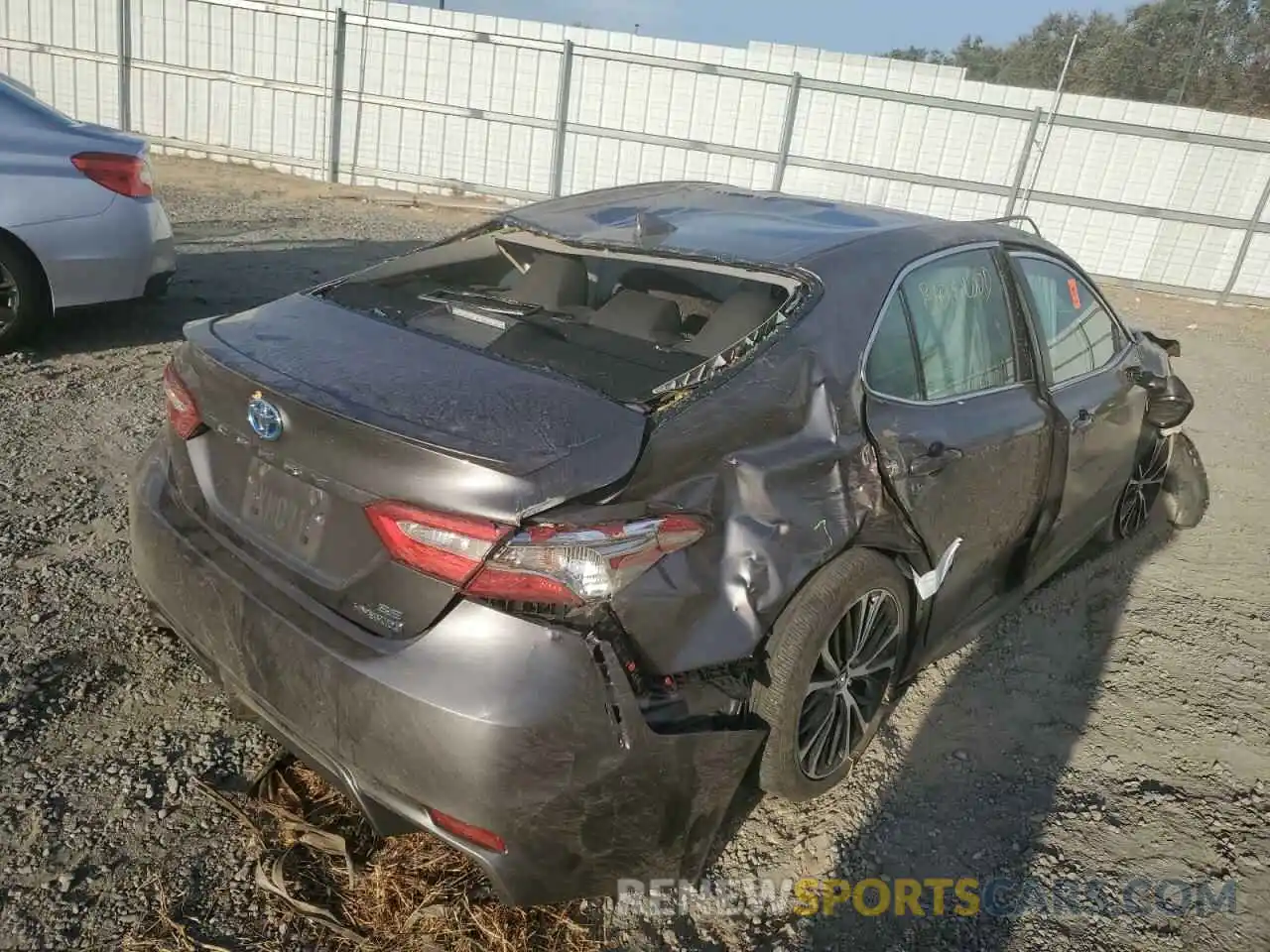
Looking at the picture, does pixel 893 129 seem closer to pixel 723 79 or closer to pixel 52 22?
pixel 723 79

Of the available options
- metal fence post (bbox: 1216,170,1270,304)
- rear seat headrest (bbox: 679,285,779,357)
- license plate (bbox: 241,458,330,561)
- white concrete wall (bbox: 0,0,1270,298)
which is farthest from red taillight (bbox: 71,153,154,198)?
metal fence post (bbox: 1216,170,1270,304)

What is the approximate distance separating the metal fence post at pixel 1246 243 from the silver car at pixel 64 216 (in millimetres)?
14059

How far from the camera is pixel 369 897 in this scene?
2.22 m

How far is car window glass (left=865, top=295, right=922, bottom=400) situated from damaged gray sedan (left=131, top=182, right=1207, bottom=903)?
0.01m

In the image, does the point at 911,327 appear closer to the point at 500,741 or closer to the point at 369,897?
the point at 500,741

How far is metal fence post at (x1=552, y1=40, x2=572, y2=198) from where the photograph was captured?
45.3ft

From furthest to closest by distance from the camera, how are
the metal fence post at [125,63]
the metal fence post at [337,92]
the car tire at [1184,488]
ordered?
the metal fence post at [125,63], the metal fence post at [337,92], the car tire at [1184,488]

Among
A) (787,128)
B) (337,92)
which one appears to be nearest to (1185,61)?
(787,128)

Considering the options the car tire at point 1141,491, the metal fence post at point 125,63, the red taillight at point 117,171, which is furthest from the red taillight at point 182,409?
the metal fence post at point 125,63

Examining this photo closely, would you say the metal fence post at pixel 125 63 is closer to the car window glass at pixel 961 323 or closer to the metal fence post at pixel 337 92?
the metal fence post at pixel 337 92

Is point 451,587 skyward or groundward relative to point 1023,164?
groundward

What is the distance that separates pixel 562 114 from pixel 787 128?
3.31 meters

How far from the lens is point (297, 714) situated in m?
2.08

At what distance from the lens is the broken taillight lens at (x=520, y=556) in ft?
6.07
